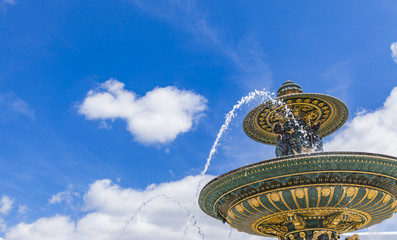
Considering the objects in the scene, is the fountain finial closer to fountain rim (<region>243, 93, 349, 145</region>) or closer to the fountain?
fountain rim (<region>243, 93, 349, 145</region>)

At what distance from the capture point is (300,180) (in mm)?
9062

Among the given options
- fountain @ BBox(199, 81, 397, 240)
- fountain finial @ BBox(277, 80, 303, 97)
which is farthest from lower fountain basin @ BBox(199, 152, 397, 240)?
fountain finial @ BBox(277, 80, 303, 97)

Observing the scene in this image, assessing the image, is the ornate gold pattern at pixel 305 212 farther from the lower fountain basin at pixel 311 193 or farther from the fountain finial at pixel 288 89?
the fountain finial at pixel 288 89

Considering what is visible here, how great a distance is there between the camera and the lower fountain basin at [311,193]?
876 cm

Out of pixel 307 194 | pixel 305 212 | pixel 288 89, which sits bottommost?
pixel 305 212

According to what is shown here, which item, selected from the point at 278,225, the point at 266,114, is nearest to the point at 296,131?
the point at 266,114

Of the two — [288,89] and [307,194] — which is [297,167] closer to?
[307,194]

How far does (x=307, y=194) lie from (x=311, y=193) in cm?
10

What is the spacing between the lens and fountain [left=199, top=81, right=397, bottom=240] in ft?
28.8

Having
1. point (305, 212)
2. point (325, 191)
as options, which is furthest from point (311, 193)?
point (305, 212)

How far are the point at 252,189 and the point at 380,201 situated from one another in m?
3.56

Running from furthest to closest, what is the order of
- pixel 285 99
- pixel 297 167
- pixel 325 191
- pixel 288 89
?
pixel 288 89
pixel 285 99
pixel 325 191
pixel 297 167

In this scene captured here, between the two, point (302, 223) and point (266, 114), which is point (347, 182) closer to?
point (302, 223)

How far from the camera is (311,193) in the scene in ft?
30.0
